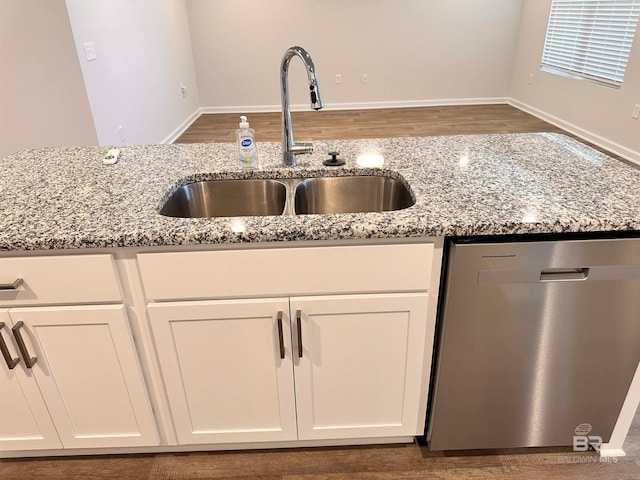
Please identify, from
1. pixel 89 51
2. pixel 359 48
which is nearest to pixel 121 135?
pixel 89 51

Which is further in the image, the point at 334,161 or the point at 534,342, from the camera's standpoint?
the point at 334,161

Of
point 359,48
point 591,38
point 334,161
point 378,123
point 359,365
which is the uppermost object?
point 591,38

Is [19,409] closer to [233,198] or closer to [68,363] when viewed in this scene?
[68,363]

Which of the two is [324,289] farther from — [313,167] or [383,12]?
[383,12]

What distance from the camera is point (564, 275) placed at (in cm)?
117

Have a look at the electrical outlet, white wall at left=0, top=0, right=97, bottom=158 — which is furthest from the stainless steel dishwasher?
the electrical outlet

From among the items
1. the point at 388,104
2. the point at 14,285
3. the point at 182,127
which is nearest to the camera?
the point at 14,285

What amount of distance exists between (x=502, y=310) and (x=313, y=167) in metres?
0.78

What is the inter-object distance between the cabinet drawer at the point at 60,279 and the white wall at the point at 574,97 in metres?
4.69

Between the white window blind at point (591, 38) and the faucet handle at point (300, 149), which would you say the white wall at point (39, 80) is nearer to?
the faucet handle at point (300, 149)

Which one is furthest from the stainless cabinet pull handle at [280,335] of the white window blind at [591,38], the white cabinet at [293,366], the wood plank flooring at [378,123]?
the white window blind at [591,38]

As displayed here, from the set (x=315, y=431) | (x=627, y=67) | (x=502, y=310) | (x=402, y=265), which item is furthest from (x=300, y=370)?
(x=627, y=67)

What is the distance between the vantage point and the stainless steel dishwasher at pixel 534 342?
114cm

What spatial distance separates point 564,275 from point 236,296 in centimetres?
87
